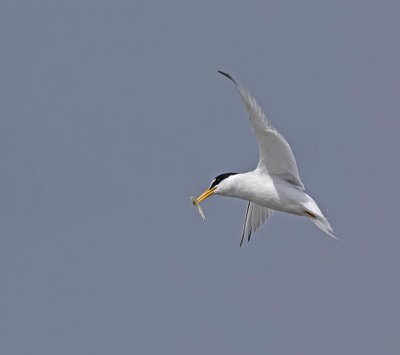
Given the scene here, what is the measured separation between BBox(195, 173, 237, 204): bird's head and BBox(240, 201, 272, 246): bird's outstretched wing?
181cm

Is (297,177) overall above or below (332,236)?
above

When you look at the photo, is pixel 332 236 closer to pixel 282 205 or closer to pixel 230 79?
pixel 282 205

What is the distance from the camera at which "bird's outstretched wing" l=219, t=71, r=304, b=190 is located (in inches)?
504

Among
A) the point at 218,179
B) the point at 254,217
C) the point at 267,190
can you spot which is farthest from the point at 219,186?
the point at 254,217

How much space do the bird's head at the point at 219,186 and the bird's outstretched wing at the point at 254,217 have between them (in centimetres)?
181

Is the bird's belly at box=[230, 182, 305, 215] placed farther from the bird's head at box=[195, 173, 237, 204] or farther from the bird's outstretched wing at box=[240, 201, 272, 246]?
the bird's outstretched wing at box=[240, 201, 272, 246]

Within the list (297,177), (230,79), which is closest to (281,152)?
(297,177)

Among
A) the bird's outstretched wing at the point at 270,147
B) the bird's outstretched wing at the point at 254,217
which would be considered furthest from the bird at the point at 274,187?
the bird's outstretched wing at the point at 254,217

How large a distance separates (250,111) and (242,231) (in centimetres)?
409

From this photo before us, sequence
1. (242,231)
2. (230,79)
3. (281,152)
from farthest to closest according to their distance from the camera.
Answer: (242,231) < (281,152) < (230,79)

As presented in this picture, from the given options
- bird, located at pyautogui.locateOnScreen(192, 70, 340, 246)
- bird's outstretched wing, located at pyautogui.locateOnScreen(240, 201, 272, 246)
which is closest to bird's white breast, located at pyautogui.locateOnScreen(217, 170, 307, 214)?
bird, located at pyautogui.locateOnScreen(192, 70, 340, 246)

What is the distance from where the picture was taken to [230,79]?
12289 mm

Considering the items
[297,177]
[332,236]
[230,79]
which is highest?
[230,79]

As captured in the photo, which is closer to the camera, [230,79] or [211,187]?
[230,79]
